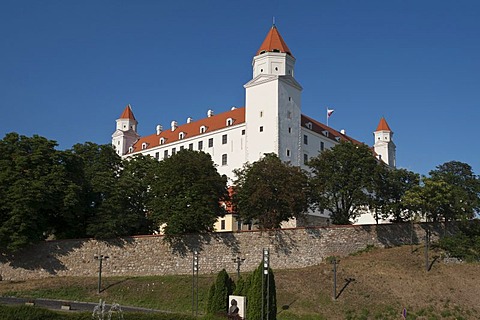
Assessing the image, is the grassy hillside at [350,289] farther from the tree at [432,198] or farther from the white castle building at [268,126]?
the white castle building at [268,126]

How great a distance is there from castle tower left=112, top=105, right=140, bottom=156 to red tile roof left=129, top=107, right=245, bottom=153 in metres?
2.39

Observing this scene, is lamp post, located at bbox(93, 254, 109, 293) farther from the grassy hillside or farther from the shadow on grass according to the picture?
the shadow on grass

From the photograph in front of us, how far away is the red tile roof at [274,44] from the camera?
238 ft

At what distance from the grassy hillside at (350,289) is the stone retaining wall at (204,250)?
1.47m

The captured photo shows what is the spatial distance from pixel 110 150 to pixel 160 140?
31087 millimetres

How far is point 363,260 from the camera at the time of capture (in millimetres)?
42719

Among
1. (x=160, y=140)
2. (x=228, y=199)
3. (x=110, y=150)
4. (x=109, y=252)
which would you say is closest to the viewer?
(x=109, y=252)

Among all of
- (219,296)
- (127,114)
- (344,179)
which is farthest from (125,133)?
(219,296)

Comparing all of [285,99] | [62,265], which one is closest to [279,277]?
[62,265]

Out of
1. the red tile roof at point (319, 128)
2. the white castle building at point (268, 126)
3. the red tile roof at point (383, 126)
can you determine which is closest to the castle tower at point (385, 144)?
the red tile roof at point (383, 126)

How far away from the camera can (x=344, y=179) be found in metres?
48.8

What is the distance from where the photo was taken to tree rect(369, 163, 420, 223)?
49.4 m

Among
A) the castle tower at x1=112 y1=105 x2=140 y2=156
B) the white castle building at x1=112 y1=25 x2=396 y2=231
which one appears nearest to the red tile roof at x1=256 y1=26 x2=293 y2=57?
the white castle building at x1=112 y1=25 x2=396 y2=231

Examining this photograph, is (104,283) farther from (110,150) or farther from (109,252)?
(110,150)
